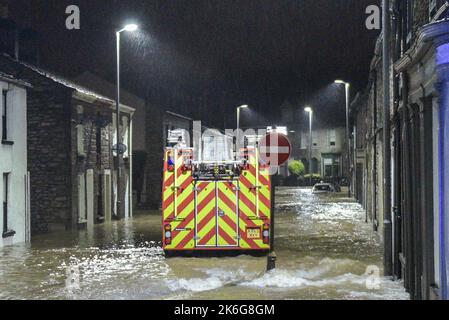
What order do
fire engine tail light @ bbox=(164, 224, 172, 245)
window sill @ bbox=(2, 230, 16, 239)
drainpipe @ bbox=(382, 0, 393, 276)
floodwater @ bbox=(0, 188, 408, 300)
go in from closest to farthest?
floodwater @ bbox=(0, 188, 408, 300)
drainpipe @ bbox=(382, 0, 393, 276)
fire engine tail light @ bbox=(164, 224, 172, 245)
window sill @ bbox=(2, 230, 16, 239)

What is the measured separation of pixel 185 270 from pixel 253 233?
78.2 inches

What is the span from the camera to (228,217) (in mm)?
15570

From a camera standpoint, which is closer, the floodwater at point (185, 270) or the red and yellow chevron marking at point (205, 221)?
the floodwater at point (185, 270)

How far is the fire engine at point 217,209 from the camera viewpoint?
1557 cm

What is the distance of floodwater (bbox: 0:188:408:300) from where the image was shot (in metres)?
11.8

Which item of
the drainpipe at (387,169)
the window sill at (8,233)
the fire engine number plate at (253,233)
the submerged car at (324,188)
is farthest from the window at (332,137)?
the drainpipe at (387,169)

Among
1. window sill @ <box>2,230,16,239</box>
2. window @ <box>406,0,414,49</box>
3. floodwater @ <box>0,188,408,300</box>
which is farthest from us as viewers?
window sill @ <box>2,230,16,239</box>

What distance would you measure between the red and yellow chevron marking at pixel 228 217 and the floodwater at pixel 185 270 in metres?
0.48

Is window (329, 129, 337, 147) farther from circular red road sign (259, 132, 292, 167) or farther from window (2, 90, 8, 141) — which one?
circular red road sign (259, 132, 292, 167)

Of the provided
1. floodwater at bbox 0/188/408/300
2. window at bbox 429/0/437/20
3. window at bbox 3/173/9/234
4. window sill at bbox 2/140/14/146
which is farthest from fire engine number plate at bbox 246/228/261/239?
window sill at bbox 2/140/14/146

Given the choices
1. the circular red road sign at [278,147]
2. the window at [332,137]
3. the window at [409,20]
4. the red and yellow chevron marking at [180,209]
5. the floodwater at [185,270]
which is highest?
the window at [332,137]

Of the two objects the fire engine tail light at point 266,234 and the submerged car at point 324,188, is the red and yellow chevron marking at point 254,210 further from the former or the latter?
the submerged car at point 324,188

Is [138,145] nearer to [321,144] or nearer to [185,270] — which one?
[185,270]

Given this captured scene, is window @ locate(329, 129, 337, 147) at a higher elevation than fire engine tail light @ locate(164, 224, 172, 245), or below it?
higher
